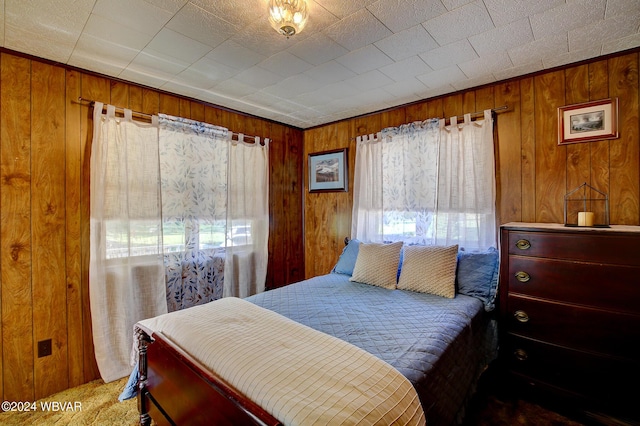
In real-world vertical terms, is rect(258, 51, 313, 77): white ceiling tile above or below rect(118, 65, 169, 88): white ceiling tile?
below

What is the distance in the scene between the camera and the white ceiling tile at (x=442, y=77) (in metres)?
2.29

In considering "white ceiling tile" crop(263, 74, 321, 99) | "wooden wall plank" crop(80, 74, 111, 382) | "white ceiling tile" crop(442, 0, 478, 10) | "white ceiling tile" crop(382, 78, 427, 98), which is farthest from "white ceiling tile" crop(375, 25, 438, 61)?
"wooden wall plank" crop(80, 74, 111, 382)

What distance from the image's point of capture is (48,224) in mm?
2141

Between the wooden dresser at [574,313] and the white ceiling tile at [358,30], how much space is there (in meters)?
1.54

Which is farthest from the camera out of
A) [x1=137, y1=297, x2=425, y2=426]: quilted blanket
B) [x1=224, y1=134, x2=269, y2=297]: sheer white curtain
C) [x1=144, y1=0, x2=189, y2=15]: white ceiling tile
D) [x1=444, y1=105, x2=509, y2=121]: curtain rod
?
[x1=224, y1=134, x2=269, y2=297]: sheer white curtain

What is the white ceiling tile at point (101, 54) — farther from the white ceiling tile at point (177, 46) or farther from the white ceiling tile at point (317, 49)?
the white ceiling tile at point (317, 49)

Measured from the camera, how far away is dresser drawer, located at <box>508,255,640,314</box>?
167 centimetres

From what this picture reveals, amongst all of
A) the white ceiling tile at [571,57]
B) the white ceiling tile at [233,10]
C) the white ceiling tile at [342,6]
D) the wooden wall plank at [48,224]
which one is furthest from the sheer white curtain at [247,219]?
the white ceiling tile at [571,57]

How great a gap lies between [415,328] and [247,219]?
84.1 inches

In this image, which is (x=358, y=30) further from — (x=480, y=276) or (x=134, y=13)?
(x=480, y=276)

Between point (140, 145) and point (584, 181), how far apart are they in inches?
136

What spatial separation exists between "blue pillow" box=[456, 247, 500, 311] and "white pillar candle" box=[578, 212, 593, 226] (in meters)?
0.56

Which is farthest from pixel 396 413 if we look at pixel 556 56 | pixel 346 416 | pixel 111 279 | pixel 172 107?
pixel 172 107

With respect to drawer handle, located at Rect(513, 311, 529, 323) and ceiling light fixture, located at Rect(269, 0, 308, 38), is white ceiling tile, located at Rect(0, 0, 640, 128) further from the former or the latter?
drawer handle, located at Rect(513, 311, 529, 323)
